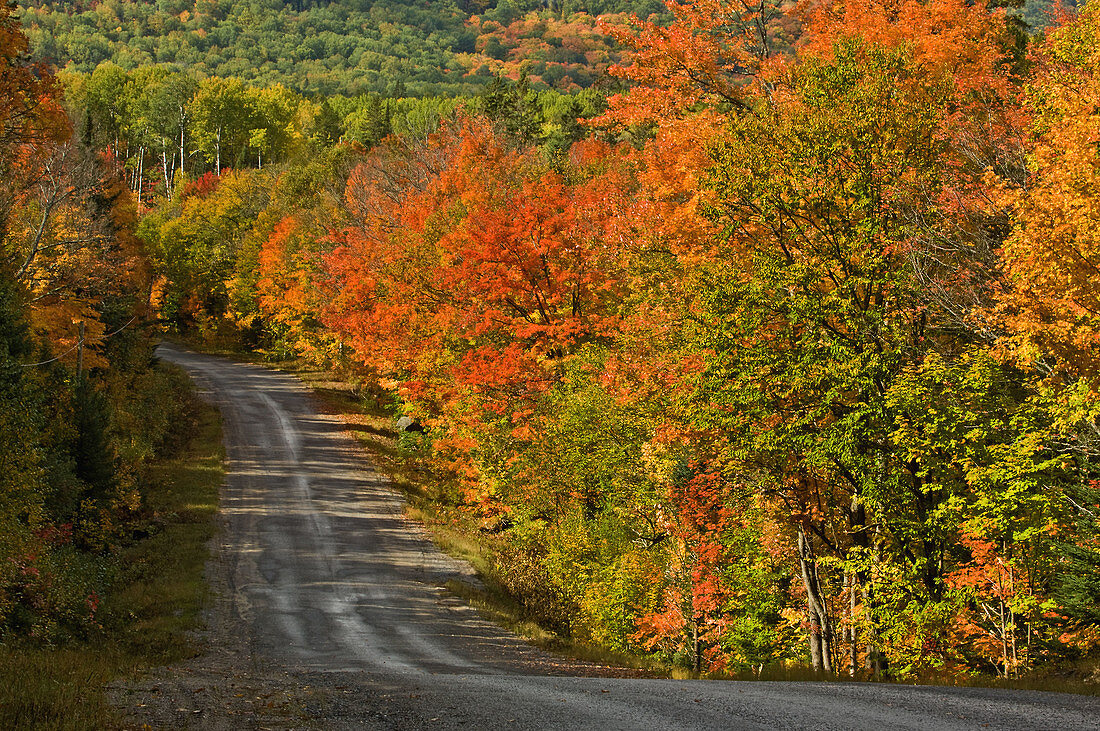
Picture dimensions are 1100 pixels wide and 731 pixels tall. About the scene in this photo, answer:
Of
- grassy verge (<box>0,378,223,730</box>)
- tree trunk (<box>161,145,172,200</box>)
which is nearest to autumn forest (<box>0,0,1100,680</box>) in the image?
grassy verge (<box>0,378,223,730</box>)

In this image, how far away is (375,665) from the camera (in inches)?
737

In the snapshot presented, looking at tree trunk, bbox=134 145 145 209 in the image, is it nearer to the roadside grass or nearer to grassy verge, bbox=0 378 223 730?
the roadside grass

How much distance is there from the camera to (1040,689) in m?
13.7

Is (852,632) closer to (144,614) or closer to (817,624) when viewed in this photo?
(817,624)

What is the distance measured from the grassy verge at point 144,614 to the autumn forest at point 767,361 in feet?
3.74

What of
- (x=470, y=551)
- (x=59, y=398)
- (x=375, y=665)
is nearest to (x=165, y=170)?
(x=59, y=398)

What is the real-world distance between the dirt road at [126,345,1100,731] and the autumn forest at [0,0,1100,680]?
134 inches

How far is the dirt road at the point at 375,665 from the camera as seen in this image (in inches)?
450

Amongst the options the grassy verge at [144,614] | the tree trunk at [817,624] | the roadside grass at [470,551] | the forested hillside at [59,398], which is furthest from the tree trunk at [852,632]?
the forested hillside at [59,398]

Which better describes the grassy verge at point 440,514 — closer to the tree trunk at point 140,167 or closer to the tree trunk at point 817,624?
the tree trunk at point 817,624

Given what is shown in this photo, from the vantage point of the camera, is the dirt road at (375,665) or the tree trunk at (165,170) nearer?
the dirt road at (375,665)

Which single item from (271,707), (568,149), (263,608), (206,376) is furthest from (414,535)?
(568,149)

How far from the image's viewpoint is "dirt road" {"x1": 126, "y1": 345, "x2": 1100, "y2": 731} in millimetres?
11430

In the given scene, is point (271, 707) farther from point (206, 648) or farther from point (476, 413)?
point (476, 413)
